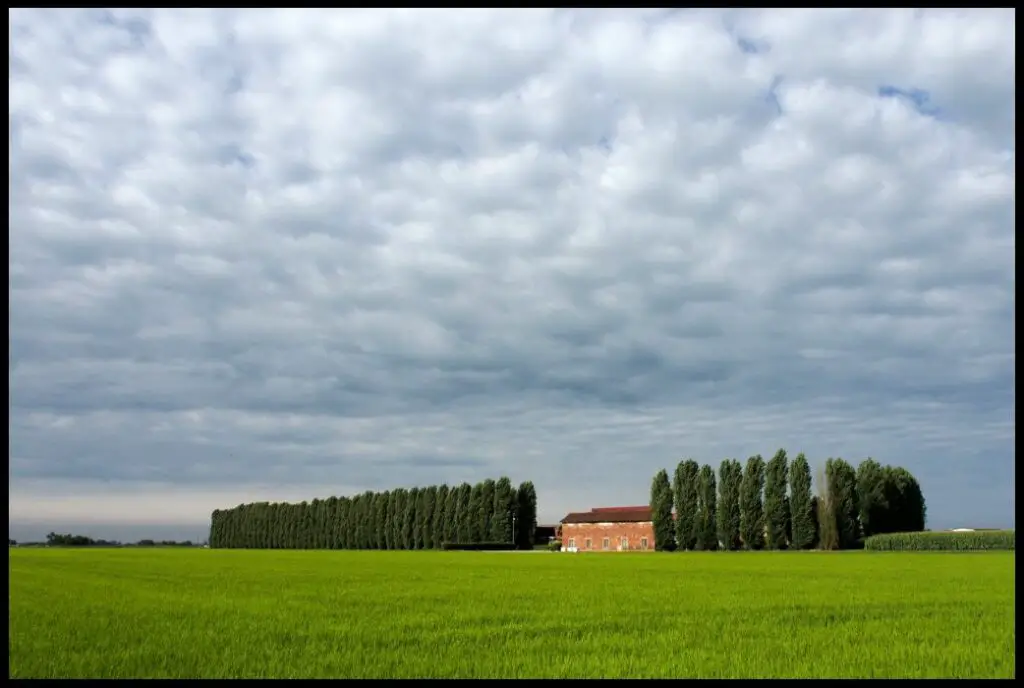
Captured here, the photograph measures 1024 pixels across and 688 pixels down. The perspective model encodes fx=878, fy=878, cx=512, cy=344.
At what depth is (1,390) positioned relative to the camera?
9.72 m

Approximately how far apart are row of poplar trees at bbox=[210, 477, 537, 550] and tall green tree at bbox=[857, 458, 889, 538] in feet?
132

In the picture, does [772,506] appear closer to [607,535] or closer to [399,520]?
[607,535]

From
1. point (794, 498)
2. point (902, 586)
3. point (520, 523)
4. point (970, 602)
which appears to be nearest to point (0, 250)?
point (970, 602)

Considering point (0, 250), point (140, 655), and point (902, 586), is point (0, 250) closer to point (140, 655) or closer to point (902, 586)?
point (140, 655)

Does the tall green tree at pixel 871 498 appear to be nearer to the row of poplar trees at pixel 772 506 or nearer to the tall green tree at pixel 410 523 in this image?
the row of poplar trees at pixel 772 506

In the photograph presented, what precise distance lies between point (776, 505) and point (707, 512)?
24.3ft

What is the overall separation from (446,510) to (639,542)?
25.0 meters

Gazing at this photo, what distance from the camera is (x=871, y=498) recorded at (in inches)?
3600

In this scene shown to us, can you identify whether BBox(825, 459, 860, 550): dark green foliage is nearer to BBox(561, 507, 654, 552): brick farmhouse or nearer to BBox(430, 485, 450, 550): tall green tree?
BBox(561, 507, 654, 552): brick farmhouse

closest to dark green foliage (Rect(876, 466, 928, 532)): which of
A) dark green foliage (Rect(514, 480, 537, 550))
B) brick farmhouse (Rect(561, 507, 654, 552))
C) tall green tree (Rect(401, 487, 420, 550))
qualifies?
brick farmhouse (Rect(561, 507, 654, 552))

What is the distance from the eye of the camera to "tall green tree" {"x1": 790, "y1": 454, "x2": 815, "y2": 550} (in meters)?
83.1

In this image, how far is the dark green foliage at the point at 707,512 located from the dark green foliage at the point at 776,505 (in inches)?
220

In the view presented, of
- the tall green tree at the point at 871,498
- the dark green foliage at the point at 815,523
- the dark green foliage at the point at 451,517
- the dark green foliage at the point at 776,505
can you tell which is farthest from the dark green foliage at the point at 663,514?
the dark green foliage at the point at 451,517

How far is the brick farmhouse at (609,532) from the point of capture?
363 feet
